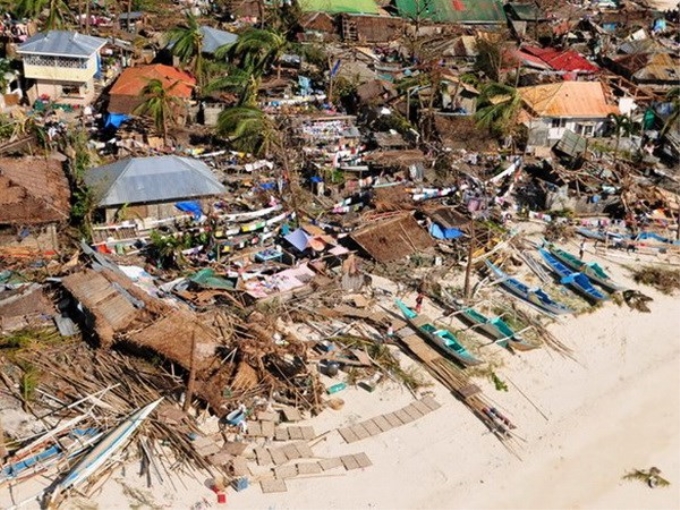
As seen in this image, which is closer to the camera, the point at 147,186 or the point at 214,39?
the point at 147,186

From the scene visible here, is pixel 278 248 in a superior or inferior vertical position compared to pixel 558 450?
superior

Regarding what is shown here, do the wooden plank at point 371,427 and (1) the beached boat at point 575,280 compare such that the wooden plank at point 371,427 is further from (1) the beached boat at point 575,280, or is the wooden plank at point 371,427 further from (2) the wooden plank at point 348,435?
(1) the beached boat at point 575,280

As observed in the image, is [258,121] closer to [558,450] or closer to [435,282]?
[435,282]

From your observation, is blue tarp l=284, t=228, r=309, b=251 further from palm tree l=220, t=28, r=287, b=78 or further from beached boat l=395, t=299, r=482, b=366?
palm tree l=220, t=28, r=287, b=78

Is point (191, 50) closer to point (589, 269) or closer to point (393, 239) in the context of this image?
point (393, 239)

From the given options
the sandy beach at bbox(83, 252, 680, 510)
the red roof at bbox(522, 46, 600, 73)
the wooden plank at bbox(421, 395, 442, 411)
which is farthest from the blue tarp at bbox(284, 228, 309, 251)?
the red roof at bbox(522, 46, 600, 73)

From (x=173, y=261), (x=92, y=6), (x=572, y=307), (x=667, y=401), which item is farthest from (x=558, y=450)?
(x=92, y=6)

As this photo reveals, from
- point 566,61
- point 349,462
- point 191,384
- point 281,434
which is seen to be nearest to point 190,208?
point 191,384
